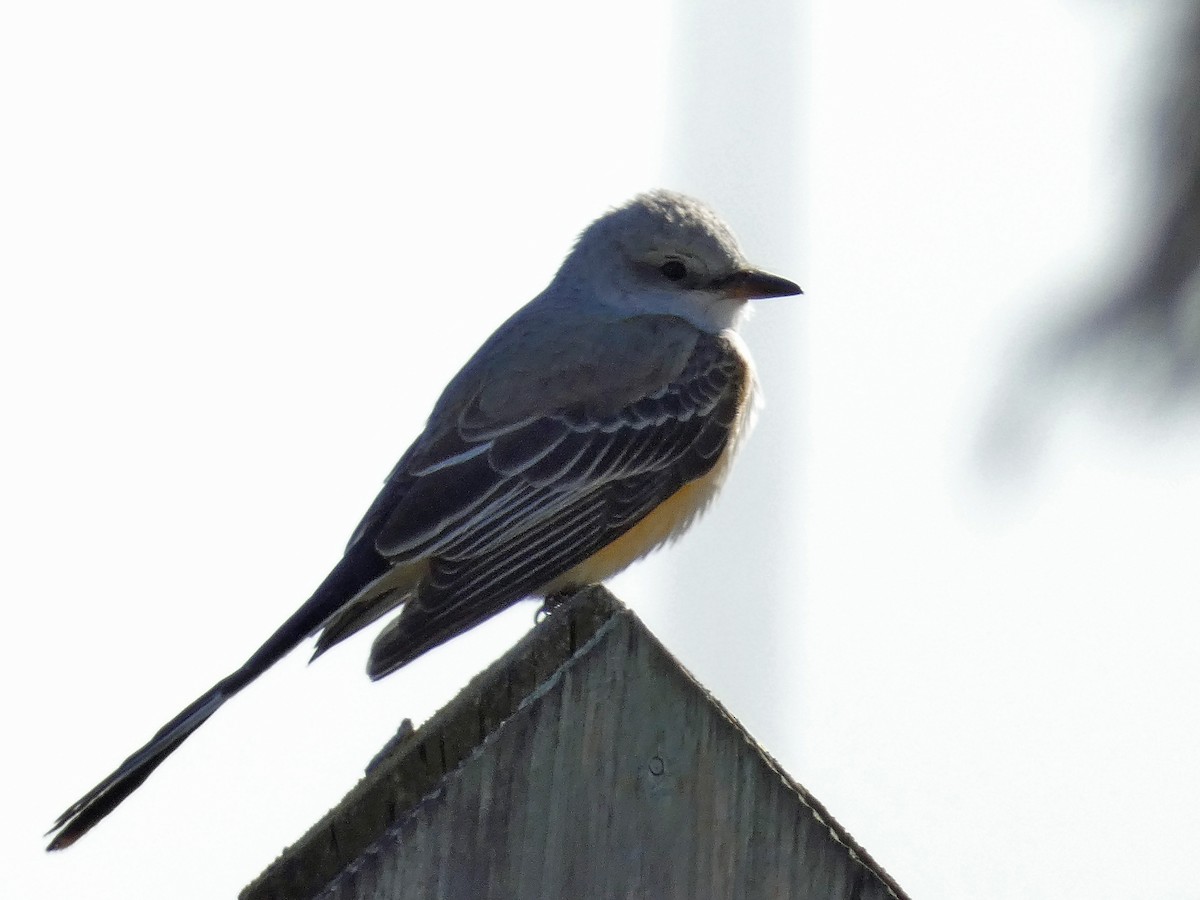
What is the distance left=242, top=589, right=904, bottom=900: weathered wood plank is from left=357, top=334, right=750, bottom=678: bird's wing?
6.59ft

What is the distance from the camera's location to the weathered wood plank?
2.83 metres

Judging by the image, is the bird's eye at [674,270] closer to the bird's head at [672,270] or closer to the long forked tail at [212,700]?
the bird's head at [672,270]

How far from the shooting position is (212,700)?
4469mm

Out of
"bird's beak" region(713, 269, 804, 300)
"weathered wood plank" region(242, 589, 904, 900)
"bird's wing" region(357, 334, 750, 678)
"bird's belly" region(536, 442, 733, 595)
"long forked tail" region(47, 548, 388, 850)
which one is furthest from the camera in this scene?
"bird's beak" region(713, 269, 804, 300)

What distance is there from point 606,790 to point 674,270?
3990 mm

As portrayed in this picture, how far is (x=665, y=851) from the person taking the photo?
2893 millimetres

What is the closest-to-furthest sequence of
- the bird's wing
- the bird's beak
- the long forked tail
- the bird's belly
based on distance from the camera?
the long forked tail → the bird's wing → the bird's belly → the bird's beak

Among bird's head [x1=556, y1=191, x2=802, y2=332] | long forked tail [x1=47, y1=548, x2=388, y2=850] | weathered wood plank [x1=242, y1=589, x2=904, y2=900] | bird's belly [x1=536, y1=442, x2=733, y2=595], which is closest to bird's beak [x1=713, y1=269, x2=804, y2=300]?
bird's head [x1=556, y1=191, x2=802, y2=332]

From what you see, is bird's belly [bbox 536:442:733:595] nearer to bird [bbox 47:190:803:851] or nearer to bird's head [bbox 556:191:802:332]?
bird [bbox 47:190:803:851]

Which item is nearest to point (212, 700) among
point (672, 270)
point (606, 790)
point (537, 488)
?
point (537, 488)

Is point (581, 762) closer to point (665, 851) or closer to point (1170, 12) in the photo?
point (665, 851)

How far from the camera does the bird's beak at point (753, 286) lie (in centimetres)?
650

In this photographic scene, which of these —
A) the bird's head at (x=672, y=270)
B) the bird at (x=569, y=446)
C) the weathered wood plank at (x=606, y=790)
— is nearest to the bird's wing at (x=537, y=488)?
the bird at (x=569, y=446)

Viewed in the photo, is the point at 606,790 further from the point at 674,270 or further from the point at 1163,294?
the point at 674,270
